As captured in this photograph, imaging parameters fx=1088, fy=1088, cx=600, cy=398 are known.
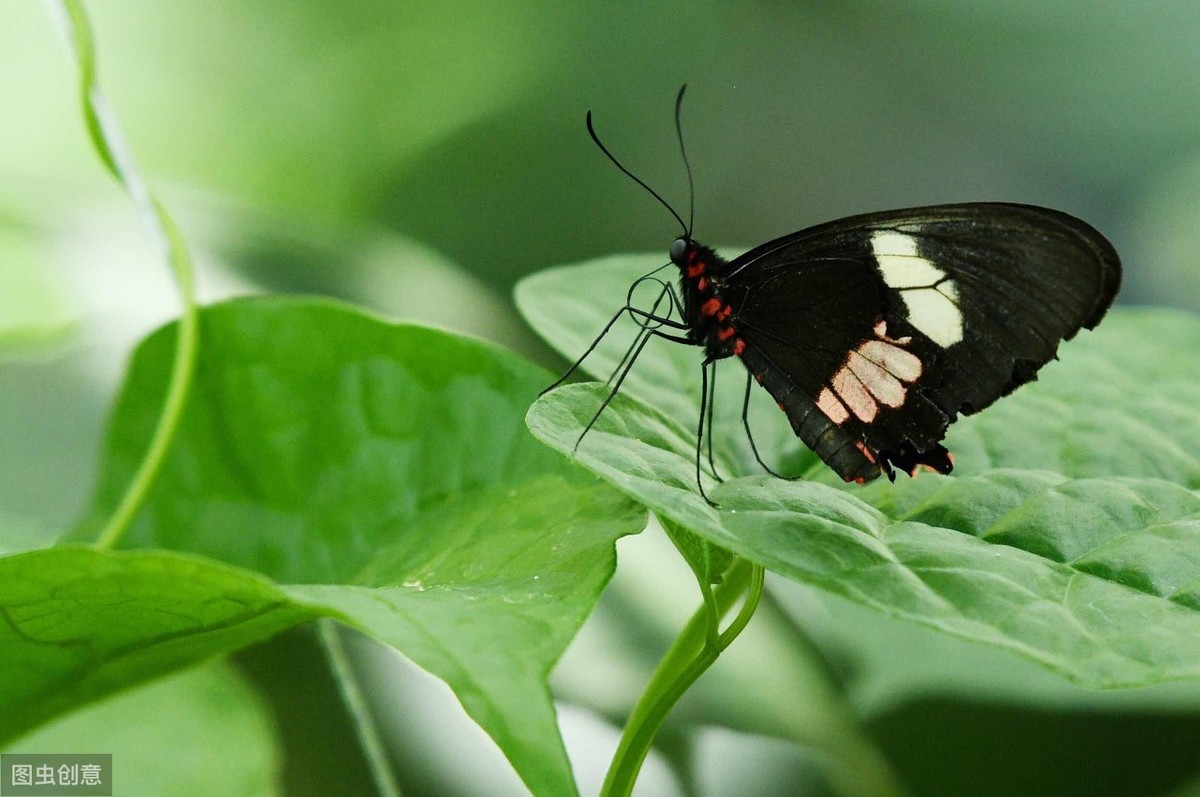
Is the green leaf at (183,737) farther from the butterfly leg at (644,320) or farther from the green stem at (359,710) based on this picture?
the butterfly leg at (644,320)

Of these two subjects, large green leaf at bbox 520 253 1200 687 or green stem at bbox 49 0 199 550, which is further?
green stem at bbox 49 0 199 550

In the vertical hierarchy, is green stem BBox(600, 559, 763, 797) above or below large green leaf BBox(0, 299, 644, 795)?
below

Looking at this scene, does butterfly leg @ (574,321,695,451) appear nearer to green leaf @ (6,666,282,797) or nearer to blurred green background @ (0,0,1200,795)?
blurred green background @ (0,0,1200,795)

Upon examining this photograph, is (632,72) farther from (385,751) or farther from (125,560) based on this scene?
(125,560)

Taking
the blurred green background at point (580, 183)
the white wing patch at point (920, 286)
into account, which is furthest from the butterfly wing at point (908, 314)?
the blurred green background at point (580, 183)

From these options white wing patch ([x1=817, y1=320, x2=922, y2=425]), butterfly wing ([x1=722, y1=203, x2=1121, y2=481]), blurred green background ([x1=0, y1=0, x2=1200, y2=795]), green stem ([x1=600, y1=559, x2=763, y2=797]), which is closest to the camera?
green stem ([x1=600, y1=559, x2=763, y2=797])

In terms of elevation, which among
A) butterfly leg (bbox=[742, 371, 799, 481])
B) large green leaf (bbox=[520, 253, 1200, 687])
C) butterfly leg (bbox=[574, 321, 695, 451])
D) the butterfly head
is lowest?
large green leaf (bbox=[520, 253, 1200, 687])

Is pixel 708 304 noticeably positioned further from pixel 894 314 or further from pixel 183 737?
pixel 183 737

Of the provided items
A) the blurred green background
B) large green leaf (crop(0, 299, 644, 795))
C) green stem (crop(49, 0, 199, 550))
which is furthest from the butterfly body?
green stem (crop(49, 0, 199, 550))

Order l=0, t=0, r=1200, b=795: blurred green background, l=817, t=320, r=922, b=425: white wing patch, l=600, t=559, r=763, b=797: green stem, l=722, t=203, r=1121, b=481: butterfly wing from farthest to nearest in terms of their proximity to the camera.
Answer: l=0, t=0, r=1200, b=795: blurred green background < l=817, t=320, r=922, b=425: white wing patch < l=722, t=203, r=1121, b=481: butterfly wing < l=600, t=559, r=763, b=797: green stem
